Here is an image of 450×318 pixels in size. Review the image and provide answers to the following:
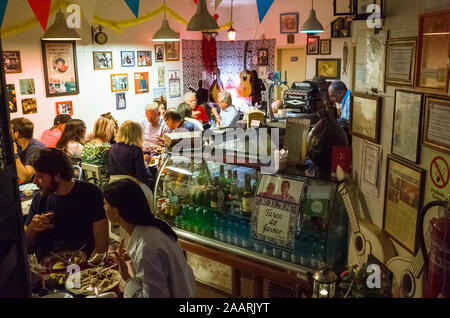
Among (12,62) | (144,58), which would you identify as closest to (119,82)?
(144,58)

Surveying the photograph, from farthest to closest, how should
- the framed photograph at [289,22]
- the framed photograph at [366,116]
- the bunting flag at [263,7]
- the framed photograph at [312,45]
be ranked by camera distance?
the bunting flag at [263,7] < the framed photograph at [289,22] < the framed photograph at [312,45] < the framed photograph at [366,116]

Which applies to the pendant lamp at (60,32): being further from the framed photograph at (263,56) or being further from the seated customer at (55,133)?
the framed photograph at (263,56)

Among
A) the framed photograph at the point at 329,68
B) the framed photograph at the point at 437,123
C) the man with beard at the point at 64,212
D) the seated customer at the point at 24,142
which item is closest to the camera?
the framed photograph at the point at 437,123

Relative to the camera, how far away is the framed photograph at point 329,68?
873cm

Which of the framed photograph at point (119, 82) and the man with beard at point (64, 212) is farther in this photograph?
the framed photograph at point (119, 82)

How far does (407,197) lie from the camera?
7.70 feet

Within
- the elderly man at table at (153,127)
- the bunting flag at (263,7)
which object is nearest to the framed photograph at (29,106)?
the elderly man at table at (153,127)

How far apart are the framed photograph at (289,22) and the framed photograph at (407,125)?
7.34 metres

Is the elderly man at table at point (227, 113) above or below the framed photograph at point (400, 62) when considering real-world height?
below

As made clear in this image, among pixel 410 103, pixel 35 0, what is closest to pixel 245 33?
pixel 35 0

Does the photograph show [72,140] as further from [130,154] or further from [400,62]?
[400,62]

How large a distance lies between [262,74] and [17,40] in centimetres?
558

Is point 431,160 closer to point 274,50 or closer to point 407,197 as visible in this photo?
point 407,197

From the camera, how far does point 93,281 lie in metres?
2.44
